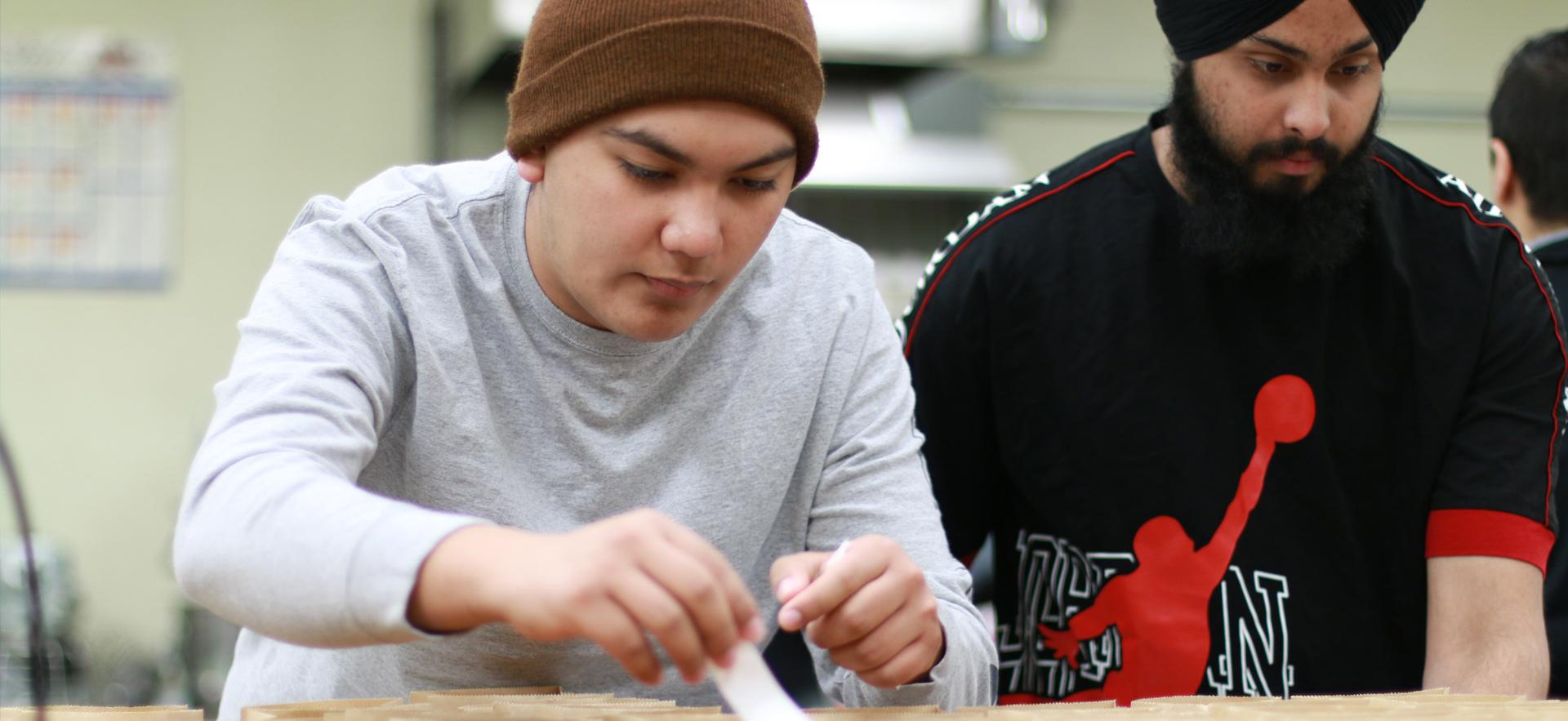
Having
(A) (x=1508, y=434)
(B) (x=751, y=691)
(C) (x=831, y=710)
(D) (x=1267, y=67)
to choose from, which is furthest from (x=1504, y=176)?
(B) (x=751, y=691)

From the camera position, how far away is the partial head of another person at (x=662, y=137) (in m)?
0.96

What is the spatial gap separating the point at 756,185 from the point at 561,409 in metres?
0.24

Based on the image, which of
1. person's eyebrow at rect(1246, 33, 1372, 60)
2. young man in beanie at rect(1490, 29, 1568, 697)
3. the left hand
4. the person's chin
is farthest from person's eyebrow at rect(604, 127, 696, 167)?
young man in beanie at rect(1490, 29, 1568, 697)

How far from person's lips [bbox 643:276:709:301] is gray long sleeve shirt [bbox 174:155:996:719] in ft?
0.37

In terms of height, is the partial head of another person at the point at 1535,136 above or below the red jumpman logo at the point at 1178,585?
above

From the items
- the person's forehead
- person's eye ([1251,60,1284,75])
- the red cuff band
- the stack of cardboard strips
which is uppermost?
the person's forehead

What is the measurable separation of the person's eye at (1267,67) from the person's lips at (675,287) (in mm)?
628

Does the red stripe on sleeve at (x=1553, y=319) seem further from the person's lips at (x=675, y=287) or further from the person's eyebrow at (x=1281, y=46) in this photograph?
the person's lips at (x=675, y=287)

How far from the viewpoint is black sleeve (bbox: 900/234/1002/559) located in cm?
141

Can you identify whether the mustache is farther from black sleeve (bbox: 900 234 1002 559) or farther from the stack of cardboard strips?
the stack of cardboard strips

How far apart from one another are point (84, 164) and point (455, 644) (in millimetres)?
2732

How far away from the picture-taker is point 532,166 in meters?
1.06

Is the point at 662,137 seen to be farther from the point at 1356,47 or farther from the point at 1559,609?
the point at 1559,609

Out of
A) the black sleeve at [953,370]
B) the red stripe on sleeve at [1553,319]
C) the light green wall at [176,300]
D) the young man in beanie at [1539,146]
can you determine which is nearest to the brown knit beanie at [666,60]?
the black sleeve at [953,370]
